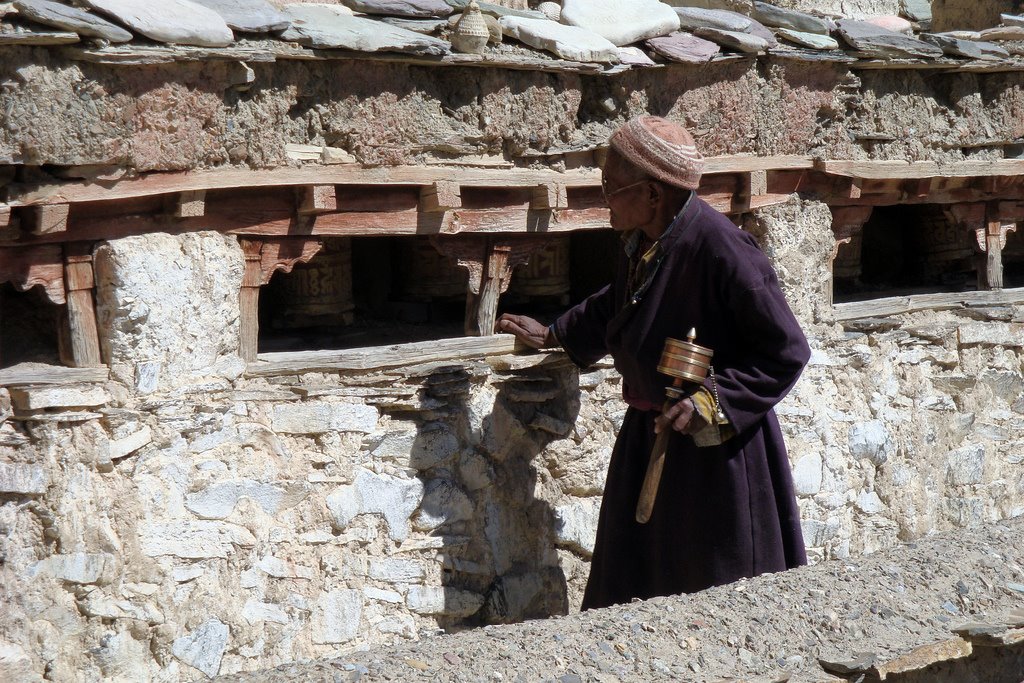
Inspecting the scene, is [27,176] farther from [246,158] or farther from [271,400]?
[271,400]

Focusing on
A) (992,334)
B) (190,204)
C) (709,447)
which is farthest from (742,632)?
(992,334)

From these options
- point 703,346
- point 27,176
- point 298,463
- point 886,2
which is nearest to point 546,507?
point 298,463

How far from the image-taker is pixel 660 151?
3.29 m

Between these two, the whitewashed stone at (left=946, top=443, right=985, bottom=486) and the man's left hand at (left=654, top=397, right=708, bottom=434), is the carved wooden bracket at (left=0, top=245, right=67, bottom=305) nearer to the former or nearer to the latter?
the man's left hand at (left=654, top=397, right=708, bottom=434)

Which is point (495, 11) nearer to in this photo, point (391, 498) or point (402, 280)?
point (402, 280)

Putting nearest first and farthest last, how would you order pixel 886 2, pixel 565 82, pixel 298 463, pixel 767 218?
pixel 298 463, pixel 565 82, pixel 767 218, pixel 886 2

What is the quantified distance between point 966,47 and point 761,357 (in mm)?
2518

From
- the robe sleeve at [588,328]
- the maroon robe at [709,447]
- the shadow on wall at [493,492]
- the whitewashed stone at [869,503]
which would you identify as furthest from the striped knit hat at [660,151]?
the whitewashed stone at [869,503]

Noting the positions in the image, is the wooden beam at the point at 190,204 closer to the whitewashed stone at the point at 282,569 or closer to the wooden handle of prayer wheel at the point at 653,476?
the whitewashed stone at the point at 282,569

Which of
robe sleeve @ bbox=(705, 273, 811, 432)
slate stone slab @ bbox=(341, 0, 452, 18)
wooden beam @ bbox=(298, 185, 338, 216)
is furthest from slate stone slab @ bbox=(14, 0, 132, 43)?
robe sleeve @ bbox=(705, 273, 811, 432)

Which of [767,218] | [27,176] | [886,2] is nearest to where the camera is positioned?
[27,176]

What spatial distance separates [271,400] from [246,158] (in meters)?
0.77

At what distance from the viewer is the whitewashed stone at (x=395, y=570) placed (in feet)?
13.4

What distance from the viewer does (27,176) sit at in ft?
10.7
